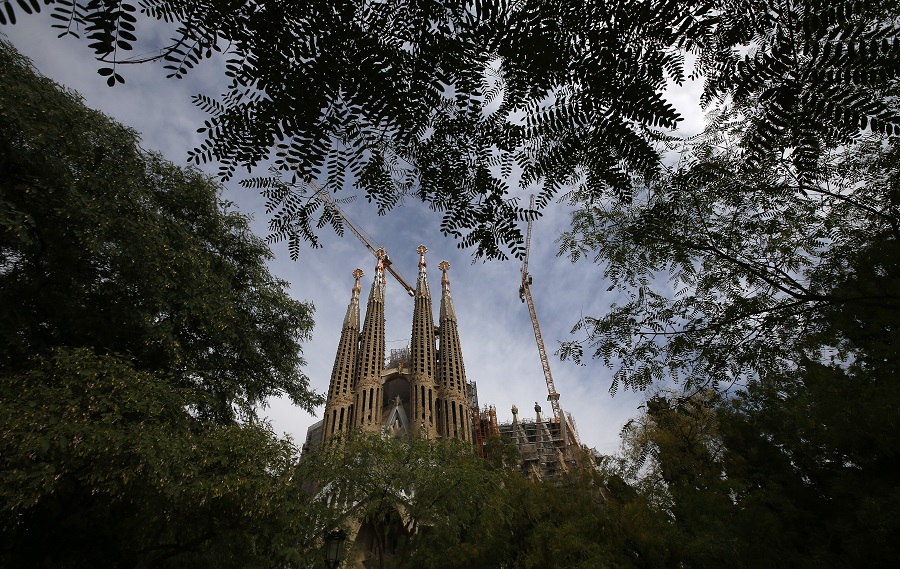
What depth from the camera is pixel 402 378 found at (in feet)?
164

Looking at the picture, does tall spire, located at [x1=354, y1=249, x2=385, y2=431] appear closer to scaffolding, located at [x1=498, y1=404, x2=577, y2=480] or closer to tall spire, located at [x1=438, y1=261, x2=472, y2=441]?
tall spire, located at [x1=438, y1=261, x2=472, y2=441]

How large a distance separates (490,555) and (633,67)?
38.1 feet

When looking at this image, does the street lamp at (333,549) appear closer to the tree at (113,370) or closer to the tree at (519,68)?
the tree at (113,370)

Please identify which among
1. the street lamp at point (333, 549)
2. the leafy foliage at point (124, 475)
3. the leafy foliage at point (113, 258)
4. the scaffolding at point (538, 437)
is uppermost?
the scaffolding at point (538, 437)

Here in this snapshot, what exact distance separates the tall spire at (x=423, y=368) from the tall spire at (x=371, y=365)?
3.36 m

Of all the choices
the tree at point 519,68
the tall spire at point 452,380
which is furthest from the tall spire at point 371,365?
the tree at point 519,68

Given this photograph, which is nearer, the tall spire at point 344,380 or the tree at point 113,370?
the tree at point 113,370

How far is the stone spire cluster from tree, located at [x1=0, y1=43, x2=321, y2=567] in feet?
88.5

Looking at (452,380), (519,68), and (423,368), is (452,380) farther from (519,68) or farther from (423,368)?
(519,68)

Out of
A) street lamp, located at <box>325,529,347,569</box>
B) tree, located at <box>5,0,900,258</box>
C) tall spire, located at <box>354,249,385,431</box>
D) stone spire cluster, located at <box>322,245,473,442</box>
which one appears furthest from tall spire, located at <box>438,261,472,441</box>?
tree, located at <box>5,0,900,258</box>

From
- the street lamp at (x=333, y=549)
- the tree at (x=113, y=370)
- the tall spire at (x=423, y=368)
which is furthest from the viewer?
the tall spire at (x=423, y=368)

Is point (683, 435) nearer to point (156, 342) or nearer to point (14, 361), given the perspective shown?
point (156, 342)

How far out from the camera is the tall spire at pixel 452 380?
37.5 meters

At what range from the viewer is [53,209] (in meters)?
7.38
